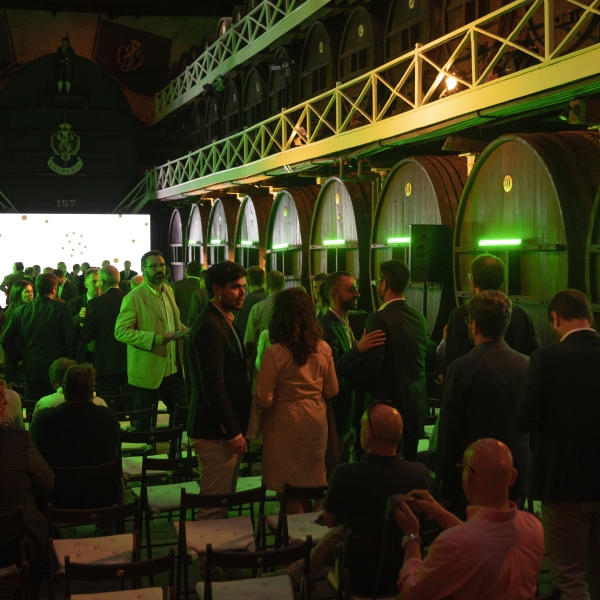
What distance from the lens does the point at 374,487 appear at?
3.55 m

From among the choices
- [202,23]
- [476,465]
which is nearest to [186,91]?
[202,23]

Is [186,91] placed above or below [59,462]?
above

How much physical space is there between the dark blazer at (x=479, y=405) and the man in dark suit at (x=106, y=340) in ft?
15.6

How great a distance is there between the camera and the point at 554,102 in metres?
6.27

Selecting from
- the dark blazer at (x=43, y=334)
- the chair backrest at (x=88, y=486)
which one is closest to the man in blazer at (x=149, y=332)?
the dark blazer at (x=43, y=334)

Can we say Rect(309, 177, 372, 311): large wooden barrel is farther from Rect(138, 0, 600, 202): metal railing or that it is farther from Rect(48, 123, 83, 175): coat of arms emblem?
Rect(48, 123, 83, 175): coat of arms emblem

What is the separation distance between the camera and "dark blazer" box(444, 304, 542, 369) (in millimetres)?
4855

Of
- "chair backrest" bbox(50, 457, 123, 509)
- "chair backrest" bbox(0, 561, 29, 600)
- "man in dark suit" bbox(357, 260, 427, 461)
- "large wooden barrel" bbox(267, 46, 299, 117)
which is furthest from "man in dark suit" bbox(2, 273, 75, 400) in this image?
"large wooden barrel" bbox(267, 46, 299, 117)

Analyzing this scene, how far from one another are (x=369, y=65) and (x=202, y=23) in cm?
1551

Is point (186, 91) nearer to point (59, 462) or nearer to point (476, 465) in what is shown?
point (59, 462)

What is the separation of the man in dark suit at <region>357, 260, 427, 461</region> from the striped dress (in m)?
0.56

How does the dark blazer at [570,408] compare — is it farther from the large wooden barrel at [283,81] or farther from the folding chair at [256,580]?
the large wooden barrel at [283,81]

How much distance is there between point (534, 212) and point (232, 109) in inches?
494

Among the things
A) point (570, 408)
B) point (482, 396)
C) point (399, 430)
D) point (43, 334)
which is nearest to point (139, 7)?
point (43, 334)
